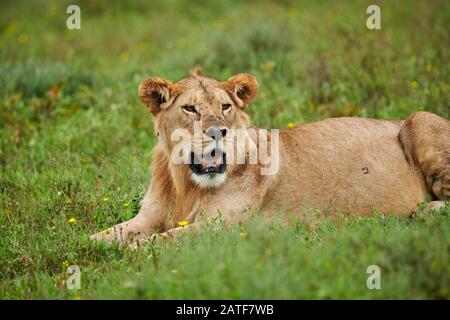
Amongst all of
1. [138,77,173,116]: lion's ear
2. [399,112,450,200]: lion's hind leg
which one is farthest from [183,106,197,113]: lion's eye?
[399,112,450,200]: lion's hind leg

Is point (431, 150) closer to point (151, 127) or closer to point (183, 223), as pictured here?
point (183, 223)

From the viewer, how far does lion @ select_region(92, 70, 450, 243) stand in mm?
5930

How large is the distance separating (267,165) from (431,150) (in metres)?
1.48

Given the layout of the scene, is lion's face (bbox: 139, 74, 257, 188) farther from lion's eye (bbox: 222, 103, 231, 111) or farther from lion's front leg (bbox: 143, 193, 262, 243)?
lion's front leg (bbox: 143, 193, 262, 243)

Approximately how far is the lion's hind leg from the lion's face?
154 cm

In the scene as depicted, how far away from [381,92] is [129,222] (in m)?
4.40

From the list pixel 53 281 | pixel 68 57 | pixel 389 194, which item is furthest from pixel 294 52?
pixel 53 281

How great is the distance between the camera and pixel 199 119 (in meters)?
5.86

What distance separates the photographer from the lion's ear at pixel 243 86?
6.21 meters

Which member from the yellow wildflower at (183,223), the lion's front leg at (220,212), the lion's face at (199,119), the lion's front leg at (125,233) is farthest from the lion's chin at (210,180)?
the lion's front leg at (125,233)

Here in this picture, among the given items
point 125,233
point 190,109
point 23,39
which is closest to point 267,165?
point 190,109

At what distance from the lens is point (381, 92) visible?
9312mm

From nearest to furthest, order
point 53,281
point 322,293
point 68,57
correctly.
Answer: point 322,293 < point 53,281 < point 68,57

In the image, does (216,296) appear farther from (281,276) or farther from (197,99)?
(197,99)
